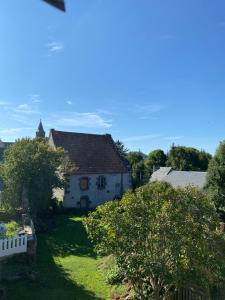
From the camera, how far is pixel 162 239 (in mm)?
10516

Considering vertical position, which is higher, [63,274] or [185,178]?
[185,178]

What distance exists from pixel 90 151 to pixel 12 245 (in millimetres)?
26852

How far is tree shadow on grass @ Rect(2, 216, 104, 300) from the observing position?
13.6m

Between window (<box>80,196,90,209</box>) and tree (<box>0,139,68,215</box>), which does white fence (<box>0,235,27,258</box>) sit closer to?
tree (<box>0,139,68,215</box>)

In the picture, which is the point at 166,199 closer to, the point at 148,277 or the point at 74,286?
the point at 148,277

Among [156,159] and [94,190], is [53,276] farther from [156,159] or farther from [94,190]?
[156,159]

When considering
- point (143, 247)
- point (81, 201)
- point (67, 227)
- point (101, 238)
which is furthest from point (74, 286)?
point (81, 201)

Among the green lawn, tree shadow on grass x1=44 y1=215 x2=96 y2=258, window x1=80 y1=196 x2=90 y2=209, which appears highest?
window x1=80 y1=196 x2=90 y2=209

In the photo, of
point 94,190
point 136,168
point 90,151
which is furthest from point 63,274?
point 136,168

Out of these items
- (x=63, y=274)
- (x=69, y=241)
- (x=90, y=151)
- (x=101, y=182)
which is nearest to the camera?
(x=63, y=274)

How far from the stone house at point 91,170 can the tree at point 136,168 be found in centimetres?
1777

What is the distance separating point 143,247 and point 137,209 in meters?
1.20

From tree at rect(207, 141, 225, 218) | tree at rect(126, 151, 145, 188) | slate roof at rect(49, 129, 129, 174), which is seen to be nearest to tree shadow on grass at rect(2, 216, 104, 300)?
tree at rect(207, 141, 225, 218)

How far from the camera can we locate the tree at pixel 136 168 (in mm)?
59938
